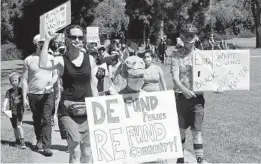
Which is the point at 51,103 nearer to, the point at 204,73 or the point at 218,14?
the point at 204,73

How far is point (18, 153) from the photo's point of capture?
822 centimetres

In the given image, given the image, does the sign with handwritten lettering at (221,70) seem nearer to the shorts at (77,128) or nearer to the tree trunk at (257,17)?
the shorts at (77,128)

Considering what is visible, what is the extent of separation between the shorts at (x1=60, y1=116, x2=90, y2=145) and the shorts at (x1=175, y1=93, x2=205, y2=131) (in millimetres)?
1523

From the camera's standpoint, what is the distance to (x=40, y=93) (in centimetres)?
826

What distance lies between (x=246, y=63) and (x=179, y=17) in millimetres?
46199

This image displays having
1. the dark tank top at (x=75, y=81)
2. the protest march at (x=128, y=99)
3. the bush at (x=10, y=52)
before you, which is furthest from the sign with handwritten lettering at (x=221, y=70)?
the bush at (x=10, y=52)

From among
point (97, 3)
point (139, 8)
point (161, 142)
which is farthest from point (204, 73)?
point (139, 8)

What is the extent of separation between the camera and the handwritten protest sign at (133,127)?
572 centimetres

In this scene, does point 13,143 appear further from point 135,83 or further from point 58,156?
point 135,83

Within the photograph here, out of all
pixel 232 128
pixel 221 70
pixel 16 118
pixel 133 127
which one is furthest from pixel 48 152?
pixel 232 128

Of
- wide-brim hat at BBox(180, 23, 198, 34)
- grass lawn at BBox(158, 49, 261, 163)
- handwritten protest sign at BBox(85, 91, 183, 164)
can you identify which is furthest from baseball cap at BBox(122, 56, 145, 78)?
grass lawn at BBox(158, 49, 261, 163)

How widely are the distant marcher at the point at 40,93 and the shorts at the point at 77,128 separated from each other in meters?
2.38

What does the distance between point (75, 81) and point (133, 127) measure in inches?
36.4

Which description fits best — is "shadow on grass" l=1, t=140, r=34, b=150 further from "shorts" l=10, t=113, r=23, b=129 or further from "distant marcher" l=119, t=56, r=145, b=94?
"distant marcher" l=119, t=56, r=145, b=94
